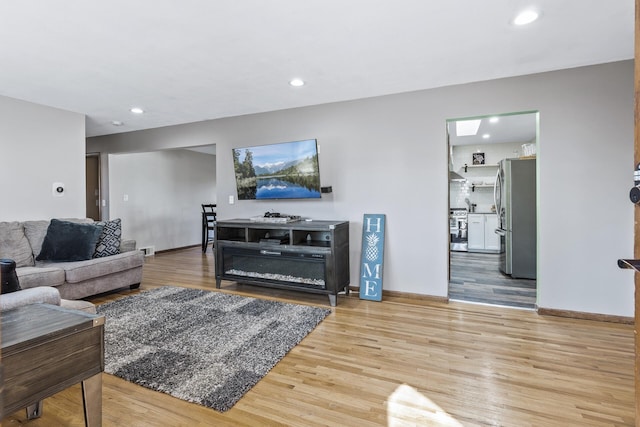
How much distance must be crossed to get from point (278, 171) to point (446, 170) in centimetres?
199

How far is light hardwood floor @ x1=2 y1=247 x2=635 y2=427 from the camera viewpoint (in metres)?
1.71

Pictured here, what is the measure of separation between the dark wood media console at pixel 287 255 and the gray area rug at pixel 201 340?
300 mm

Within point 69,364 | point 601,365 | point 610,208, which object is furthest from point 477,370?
point 69,364

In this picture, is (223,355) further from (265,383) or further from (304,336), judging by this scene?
(304,336)

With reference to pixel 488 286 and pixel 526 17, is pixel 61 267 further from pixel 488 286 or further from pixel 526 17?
pixel 488 286

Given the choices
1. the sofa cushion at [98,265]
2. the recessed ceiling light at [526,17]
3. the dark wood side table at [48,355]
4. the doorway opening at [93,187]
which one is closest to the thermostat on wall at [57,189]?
the sofa cushion at [98,265]

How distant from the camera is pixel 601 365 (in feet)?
7.23

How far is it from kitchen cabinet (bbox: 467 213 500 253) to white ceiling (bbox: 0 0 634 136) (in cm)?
416

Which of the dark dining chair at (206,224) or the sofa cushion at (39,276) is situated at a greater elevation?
the dark dining chair at (206,224)

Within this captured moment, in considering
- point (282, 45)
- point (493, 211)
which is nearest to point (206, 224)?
point (282, 45)

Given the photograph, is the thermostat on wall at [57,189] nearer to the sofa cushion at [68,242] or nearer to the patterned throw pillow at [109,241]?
the sofa cushion at [68,242]

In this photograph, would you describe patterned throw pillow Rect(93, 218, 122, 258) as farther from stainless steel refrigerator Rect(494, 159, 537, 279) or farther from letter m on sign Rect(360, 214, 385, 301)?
stainless steel refrigerator Rect(494, 159, 537, 279)

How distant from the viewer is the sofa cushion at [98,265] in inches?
133

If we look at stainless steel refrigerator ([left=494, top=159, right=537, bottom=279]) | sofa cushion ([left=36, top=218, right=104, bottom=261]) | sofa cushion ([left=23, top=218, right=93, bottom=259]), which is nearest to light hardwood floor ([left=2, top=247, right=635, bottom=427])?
stainless steel refrigerator ([left=494, top=159, right=537, bottom=279])
